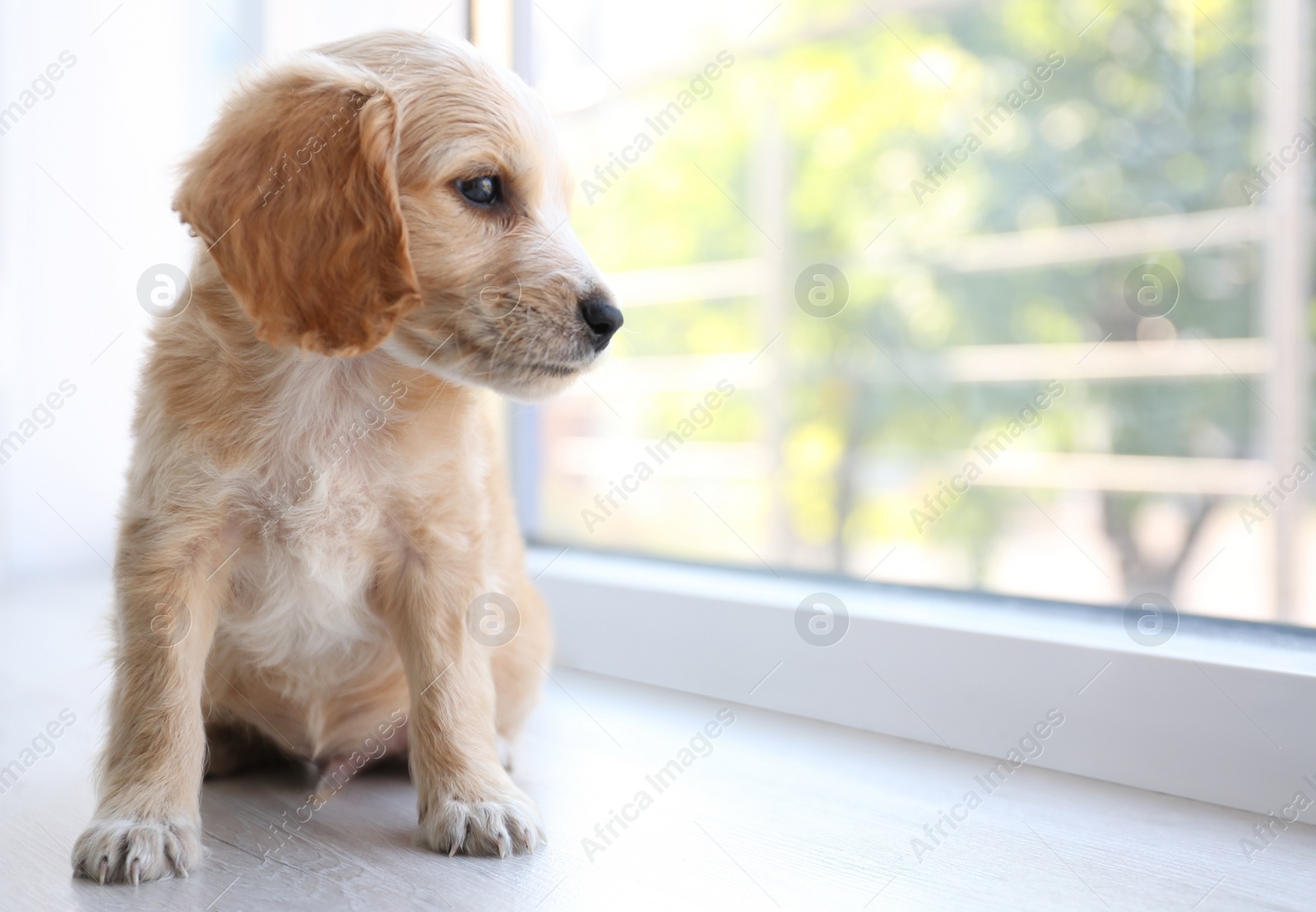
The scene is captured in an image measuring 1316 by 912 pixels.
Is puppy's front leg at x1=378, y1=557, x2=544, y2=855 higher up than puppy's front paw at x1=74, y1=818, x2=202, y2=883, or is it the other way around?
puppy's front paw at x1=74, y1=818, x2=202, y2=883

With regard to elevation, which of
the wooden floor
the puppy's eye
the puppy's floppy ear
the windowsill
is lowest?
the windowsill

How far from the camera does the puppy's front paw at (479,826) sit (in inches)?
44.3

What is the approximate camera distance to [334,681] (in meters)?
1.31

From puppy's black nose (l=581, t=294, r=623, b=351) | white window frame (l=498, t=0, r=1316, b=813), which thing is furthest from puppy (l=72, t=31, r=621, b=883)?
white window frame (l=498, t=0, r=1316, b=813)

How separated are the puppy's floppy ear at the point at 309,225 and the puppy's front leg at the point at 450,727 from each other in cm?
33

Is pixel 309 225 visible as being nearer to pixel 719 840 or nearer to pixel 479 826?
pixel 479 826

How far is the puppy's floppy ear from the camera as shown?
1.08 meters

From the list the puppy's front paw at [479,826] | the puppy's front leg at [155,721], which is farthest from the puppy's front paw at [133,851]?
the puppy's front paw at [479,826]

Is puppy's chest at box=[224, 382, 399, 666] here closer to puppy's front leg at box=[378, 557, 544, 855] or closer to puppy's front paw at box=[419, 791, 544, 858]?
puppy's front leg at box=[378, 557, 544, 855]

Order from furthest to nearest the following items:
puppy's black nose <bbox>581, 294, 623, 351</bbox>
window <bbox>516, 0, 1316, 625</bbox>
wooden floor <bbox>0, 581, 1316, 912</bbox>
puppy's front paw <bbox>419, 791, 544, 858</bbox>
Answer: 1. window <bbox>516, 0, 1316, 625</bbox>
2. puppy's black nose <bbox>581, 294, 623, 351</bbox>
3. puppy's front paw <bbox>419, 791, 544, 858</bbox>
4. wooden floor <bbox>0, 581, 1316, 912</bbox>

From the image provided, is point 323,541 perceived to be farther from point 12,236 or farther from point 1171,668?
point 12,236

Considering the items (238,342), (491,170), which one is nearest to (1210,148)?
(491,170)

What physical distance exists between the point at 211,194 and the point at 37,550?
93.8 inches

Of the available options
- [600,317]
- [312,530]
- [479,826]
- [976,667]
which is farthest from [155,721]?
[976,667]
